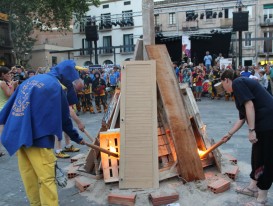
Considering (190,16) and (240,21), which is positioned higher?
(190,16)

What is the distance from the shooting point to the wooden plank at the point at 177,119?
189 inches

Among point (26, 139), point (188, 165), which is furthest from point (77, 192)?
point (26, 139)

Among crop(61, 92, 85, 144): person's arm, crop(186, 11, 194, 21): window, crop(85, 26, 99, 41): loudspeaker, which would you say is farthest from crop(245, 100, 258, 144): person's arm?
crop(186, 11, 194, 21): window

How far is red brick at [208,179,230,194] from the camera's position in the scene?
458cm

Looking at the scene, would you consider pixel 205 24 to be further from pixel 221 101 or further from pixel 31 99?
pixel 31 99

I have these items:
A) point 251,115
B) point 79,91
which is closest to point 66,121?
point 79,91

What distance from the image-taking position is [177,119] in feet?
16.2

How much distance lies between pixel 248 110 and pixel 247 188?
4.39 feet

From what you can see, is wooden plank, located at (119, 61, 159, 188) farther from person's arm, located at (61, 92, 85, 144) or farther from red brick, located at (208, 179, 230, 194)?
person's arm, located at (61, 92, 85, 144)

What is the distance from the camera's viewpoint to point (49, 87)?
329 cm

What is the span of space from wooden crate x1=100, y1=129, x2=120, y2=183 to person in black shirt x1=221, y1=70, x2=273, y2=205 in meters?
1.86

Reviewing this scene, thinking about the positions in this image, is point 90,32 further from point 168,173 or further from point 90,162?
point 168,173

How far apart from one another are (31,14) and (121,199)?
33509mm

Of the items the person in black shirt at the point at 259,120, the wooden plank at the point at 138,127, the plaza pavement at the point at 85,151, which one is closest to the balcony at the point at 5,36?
the plaza pavement at the point at 85,151
